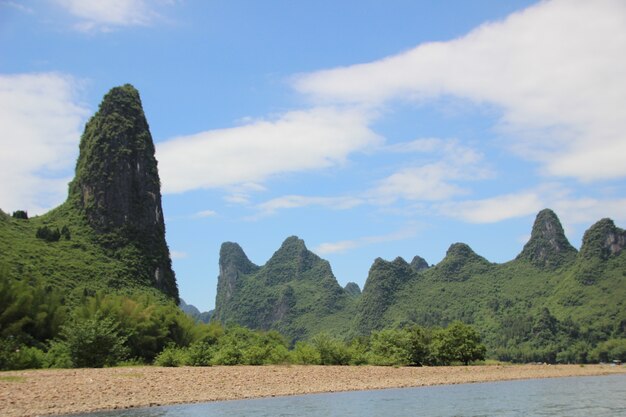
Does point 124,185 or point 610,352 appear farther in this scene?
point 124,185

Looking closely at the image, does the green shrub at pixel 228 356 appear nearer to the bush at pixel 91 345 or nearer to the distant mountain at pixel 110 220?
the bush at pixel 91 345

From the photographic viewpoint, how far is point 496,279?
6762 inches

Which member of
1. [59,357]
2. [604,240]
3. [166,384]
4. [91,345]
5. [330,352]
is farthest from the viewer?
[604,240]

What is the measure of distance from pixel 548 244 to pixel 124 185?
386ft

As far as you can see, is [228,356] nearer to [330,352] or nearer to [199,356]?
[199,356]

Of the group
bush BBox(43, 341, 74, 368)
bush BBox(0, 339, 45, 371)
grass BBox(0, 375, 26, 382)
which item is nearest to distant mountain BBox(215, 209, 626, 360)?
bush BBox(43, 341, 74, 368)

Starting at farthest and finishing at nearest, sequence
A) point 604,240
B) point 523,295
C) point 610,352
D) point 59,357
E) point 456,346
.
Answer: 1. point 523,295
2. point 604,240
3. point 610,352
4. point 456,346
5. point 59,357

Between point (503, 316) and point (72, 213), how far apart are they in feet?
333

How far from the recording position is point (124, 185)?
101812mm

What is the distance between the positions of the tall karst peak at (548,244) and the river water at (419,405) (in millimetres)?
140757

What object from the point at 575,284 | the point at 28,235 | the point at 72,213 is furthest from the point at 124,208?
the point at 575,284

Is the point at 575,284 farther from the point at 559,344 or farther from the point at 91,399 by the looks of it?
the point at 91,399

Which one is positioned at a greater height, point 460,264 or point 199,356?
point 460,264

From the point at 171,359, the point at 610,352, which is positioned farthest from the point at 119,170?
the point at 610,352
